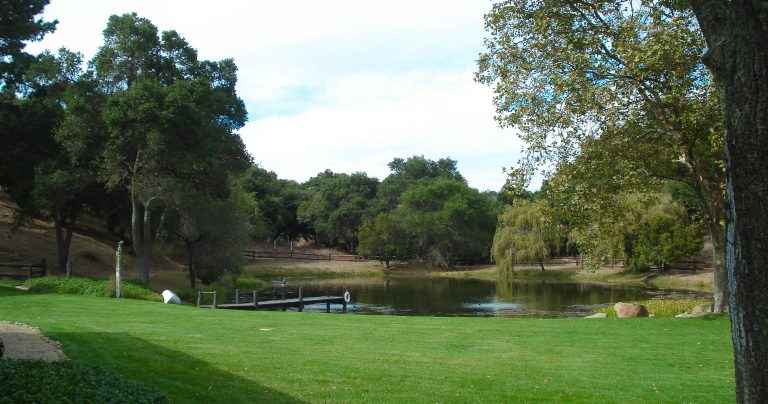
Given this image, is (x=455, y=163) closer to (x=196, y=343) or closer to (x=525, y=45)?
(x=525, y=45)

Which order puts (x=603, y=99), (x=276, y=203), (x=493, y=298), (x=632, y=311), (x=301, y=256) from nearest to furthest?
(x=603, y=99) < (x=632, y=311) < (x=493, y=298) < (x=301, y=256) < (x=276, y=203)

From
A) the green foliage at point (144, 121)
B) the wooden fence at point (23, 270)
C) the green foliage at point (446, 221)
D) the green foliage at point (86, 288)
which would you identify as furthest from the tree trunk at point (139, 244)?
the green foliage at point (446, 221)

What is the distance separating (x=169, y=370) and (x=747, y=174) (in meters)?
7.87

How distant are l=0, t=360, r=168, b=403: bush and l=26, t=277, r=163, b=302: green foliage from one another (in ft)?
64.4

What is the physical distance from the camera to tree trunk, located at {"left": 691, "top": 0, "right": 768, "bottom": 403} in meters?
4.04

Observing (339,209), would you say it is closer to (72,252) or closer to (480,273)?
(480,273)

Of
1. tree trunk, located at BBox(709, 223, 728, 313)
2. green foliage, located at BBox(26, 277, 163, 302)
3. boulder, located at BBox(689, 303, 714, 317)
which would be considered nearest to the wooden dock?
green foliage, located at BBox(26, 277, 163, 302)

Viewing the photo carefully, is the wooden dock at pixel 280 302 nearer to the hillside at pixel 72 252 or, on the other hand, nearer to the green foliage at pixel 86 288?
the green foliage at pixel 86 288

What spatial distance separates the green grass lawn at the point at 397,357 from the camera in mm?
8492

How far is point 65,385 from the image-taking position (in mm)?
5609

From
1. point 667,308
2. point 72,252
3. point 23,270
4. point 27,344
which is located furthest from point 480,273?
point 27,344

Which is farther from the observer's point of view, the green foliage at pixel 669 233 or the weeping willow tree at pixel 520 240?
the weeping willow tree at pixel 520 240

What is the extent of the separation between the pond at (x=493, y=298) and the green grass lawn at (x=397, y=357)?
12733mm

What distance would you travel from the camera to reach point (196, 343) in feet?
38.4
